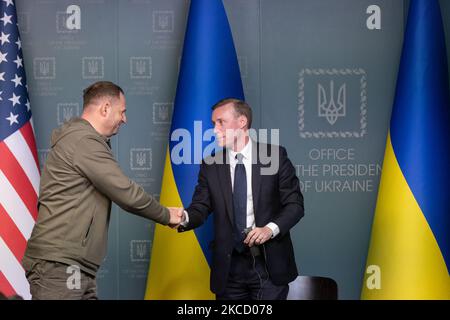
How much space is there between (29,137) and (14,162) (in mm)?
211

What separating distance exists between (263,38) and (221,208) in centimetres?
173

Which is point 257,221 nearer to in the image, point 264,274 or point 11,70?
point 264,274

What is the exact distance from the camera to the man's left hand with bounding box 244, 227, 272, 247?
3.27 meters

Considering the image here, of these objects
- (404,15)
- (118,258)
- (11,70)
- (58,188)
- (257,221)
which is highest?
(404,15)

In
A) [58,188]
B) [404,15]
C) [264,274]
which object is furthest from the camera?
[404,15]

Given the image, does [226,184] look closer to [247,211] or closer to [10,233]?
[247,211]

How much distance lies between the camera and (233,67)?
443cm

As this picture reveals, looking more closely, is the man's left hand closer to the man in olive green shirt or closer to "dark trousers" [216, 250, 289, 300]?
"dark trousers" [216, 250, 289, 300]

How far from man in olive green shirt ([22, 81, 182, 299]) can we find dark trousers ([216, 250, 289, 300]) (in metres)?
0.71

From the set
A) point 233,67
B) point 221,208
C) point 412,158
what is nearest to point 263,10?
point 233,67

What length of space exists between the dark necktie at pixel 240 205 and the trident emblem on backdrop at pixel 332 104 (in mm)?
1489

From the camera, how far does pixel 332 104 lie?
4.82 meters

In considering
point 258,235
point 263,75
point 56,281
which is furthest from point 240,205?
point 263,75

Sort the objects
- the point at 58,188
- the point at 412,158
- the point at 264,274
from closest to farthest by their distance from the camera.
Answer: the point at 58,188 < the point at 264,274 < the point at 412,158
